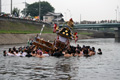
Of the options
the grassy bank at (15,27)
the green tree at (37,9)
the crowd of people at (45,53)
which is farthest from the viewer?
the green tree at (37,9)

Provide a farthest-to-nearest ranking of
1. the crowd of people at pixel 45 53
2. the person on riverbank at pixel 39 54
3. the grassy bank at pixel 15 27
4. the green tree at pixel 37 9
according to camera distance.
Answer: the green tree at pixel 37 9
the grassy bank at pixel 15 27
the crowd of people at pixel 45 53
the person on riverbank at pixel 39 54

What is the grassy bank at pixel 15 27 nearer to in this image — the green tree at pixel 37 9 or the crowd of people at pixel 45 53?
the crowd of people at pixel 45 53

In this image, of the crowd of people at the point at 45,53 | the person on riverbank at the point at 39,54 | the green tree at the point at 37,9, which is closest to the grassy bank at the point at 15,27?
the crowd of people at the point at 45,53

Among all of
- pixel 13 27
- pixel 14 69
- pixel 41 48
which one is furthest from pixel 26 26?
pixel 14 69

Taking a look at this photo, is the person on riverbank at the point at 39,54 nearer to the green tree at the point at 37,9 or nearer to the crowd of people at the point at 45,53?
the crowd of people at the point at 45,53

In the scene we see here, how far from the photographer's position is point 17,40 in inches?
2566

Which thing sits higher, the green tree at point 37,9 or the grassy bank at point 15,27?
the green tree at point 37,9

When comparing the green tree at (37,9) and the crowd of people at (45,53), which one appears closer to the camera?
the crowd of people at (45,53)

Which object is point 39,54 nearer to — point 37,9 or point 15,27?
point 15,27

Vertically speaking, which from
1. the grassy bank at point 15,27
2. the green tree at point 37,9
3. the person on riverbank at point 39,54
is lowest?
the person on riverbank at point 39,54

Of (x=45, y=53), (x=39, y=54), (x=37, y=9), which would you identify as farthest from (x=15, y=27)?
(x=37, y=9)

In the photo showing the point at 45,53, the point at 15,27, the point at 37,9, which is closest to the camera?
the point at 45,53

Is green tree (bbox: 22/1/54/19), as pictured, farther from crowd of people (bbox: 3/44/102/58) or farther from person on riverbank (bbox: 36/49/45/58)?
person on riverbank (bbox: 36/49/45/58)

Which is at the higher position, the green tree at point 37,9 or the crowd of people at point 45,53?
the green tree at point 37,9
